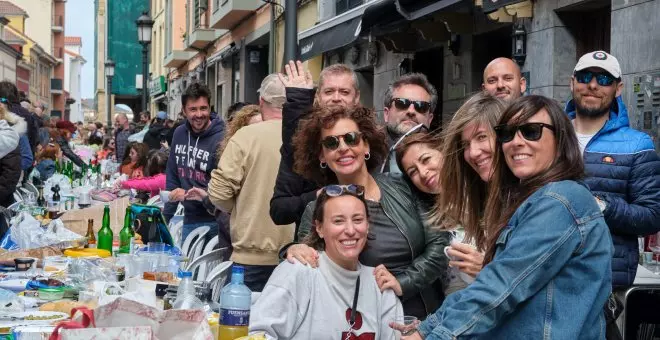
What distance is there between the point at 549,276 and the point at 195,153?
601 centimetres

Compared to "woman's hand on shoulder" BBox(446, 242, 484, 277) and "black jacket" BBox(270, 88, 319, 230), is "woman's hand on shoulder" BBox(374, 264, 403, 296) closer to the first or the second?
"woman's hand on shoulder" BBox(446, 242, 484, 277)

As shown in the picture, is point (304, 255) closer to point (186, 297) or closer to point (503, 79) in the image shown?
point (186, 297)

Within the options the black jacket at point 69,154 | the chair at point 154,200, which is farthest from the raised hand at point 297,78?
the black jacket at point 69,154

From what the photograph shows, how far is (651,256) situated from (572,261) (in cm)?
384

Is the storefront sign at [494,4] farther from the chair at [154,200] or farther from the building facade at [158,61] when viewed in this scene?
the building facade at [158,61]

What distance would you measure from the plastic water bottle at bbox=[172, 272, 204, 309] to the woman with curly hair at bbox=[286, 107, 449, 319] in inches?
20.7

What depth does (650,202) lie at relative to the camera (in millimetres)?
5332

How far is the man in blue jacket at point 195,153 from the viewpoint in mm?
8789

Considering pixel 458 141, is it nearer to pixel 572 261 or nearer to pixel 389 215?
pixel 389 215

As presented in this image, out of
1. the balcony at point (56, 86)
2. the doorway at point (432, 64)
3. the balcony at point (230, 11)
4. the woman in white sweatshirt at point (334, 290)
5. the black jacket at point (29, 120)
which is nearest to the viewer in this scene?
the woman in white sweatshirt at point (334, 290)

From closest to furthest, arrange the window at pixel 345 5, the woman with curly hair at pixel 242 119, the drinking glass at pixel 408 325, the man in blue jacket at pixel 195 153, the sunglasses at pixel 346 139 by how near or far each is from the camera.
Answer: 1. the drinking glass at pixel 408 325
2. the sunglasses at pixel 346 139
3. the woman with curly hair at pixel 242 119
4. the man in blue jacket at pixel 195 153
5. the window at pixel 345 5

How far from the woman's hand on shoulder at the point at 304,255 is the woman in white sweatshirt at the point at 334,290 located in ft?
0.07

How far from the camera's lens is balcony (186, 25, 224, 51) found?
1276 inches

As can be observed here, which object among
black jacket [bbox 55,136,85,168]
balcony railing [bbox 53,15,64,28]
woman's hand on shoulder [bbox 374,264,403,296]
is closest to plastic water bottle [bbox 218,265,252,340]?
woman's hand on shoulder [bbox 374,264,403,296]
